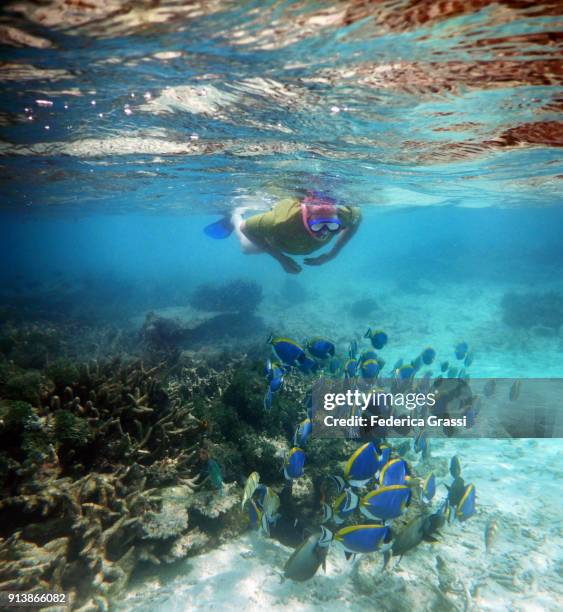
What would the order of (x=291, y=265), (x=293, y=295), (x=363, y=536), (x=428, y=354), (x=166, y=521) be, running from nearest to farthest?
(x=363, y=536) → (x=166, y=521) → (x=291, y=265) → (x=428, y=354) → (x=293, y=295)

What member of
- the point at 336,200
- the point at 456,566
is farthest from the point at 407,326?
the point at 456,566

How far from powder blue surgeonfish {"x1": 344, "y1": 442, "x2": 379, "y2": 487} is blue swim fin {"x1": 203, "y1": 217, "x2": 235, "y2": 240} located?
7.15m

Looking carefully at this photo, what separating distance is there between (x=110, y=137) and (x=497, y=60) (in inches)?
411

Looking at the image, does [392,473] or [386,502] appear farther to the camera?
[392,473]

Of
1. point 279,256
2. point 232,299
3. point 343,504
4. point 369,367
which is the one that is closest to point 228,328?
point 232,299

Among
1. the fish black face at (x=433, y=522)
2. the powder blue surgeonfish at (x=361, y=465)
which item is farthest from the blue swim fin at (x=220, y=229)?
the fish black face at (x=433, y=522)

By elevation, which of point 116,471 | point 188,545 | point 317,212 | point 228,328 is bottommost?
point 228,328

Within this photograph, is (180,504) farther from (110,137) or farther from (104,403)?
(110,137)

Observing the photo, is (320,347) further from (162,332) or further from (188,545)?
(162,332)

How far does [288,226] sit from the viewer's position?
6301 mm

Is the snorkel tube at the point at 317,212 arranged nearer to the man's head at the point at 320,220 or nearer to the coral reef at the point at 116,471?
the man's head at the point at 320,220

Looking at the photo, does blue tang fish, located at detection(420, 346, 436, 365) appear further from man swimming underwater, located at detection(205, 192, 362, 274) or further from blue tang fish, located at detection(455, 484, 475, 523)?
blue tang fish, located at detection(455, 484, 475, 523)

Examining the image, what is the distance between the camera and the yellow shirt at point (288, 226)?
244 inches

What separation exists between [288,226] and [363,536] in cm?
479
